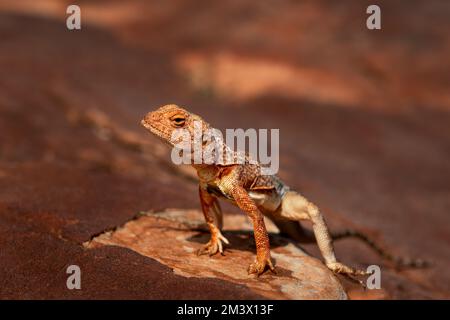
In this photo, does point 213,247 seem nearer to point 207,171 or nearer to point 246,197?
point 246,197

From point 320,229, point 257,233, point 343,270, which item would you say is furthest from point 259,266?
point 343,270

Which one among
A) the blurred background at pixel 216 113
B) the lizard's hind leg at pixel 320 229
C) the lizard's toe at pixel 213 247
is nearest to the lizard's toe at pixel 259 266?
the lizard's toe at pixel 213 247

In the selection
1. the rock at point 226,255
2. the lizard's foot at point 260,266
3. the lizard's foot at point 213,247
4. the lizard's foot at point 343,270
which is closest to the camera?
the rock at point 226,255

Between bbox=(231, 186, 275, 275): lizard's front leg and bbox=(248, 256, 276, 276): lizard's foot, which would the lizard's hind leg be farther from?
bbox=(248, 256, 276, 276): lizard's foot

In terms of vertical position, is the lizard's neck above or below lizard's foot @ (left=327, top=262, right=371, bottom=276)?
above

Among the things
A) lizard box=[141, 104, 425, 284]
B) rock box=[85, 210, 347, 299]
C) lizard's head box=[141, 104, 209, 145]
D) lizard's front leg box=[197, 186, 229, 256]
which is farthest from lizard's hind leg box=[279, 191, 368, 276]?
lizard's head box=[141, 104, 209, 145]

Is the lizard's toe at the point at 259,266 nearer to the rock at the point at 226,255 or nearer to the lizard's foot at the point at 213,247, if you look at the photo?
the rock at the point at 226,255
